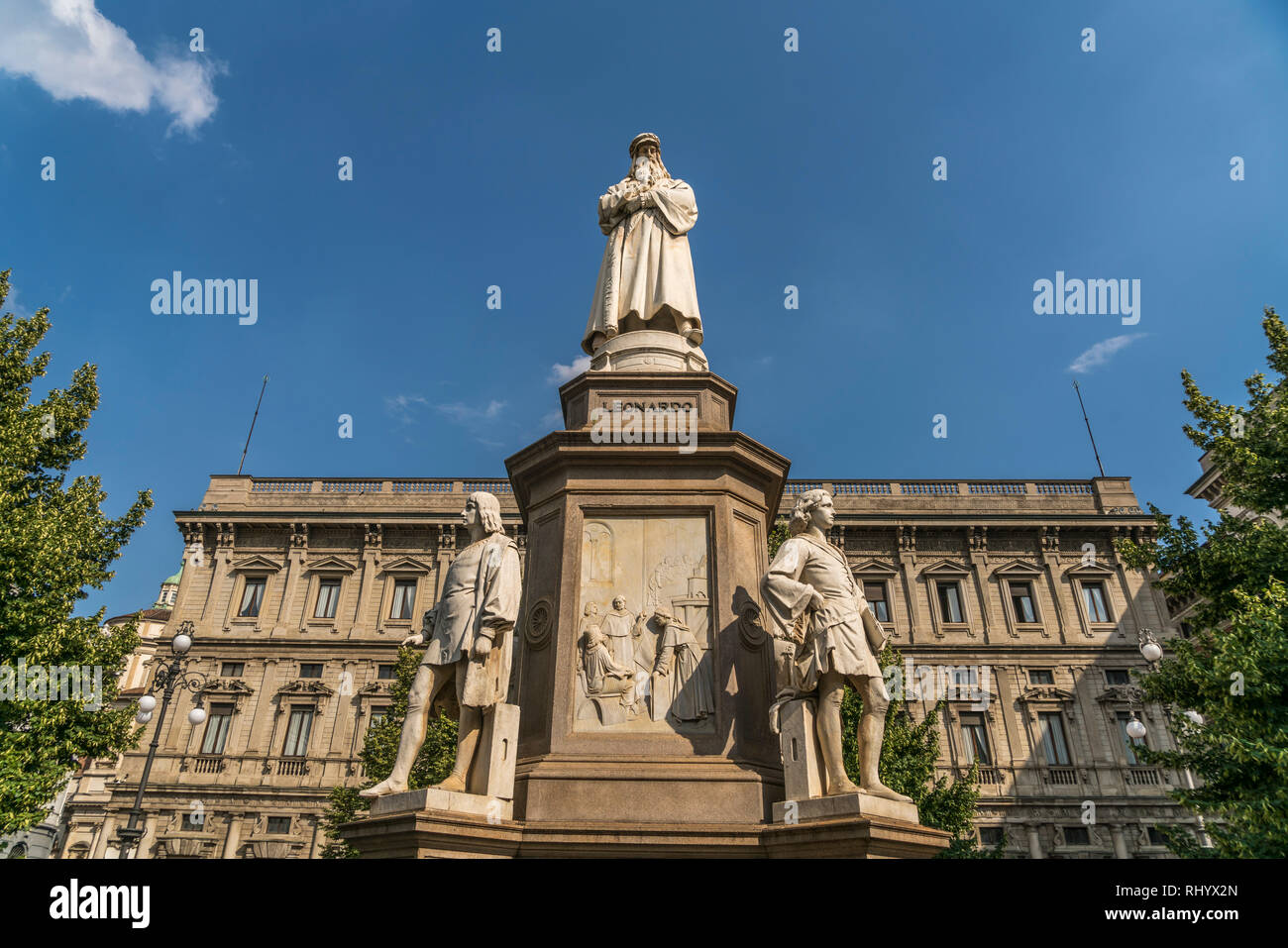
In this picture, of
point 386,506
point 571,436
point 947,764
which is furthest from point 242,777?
point 571,436

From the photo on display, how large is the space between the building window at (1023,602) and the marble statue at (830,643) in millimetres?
31928

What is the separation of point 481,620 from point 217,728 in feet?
104

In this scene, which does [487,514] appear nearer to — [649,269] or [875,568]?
[649,269]

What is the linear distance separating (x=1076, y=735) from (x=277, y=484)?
37.7 metres

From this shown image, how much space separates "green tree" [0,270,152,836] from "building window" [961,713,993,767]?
28.9m

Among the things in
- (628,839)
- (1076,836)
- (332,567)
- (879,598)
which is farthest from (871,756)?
(332,567)

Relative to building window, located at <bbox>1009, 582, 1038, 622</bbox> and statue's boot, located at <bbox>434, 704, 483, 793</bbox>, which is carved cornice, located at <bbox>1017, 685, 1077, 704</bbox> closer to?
building window, located at <bbox>1009, 582, 1038, 622</bbox>

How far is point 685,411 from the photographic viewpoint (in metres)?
8.23

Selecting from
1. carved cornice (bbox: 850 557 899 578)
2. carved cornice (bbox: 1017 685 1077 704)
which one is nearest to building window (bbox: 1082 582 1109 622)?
carved cornice (bbox: 1017 685 1077 704)

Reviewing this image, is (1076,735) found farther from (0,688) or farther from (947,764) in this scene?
(0,688)

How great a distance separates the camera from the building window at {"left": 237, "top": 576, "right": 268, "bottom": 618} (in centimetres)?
3425

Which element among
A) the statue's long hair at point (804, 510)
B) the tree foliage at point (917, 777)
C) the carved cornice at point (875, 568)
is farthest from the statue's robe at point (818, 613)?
the carved cornice at point (875, 568)

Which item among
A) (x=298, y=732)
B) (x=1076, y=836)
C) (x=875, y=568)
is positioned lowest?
(x=1076, y=836)

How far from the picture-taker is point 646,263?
31.3 feet
